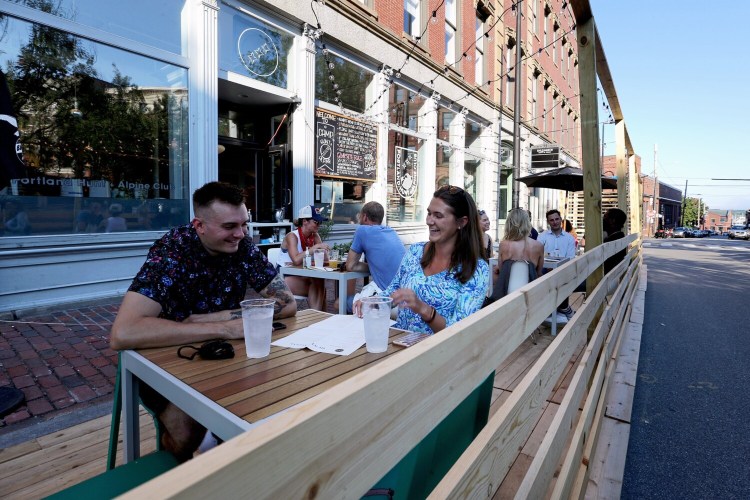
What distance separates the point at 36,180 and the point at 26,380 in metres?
2.66

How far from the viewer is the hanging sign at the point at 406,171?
10967 millimetres

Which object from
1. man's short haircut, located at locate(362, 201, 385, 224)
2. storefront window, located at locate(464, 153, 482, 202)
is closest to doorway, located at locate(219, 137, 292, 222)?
man's short haircut, located at locate(362, 201, 385, 224)

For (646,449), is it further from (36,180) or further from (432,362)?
(36,180)

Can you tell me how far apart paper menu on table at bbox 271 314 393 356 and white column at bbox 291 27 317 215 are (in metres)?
6.03

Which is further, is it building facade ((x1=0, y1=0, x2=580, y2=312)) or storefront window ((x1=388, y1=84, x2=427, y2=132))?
storefront window ((x1=388, y1=84, x2=427, y2=132))

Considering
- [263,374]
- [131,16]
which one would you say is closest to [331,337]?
[263,374]

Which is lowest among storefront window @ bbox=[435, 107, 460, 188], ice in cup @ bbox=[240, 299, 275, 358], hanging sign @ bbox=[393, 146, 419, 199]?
ice in cup @ bbox=[240, 299, 275, 358]

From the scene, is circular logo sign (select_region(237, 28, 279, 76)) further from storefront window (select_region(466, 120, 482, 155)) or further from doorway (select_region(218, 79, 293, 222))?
storefront window (select_region(466, 120, 482, 155))

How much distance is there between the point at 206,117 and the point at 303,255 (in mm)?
2885

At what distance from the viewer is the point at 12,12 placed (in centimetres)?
474

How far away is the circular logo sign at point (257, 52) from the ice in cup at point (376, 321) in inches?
266

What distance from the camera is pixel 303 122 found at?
8.04 m

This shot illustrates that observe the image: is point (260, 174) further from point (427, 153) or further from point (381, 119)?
point (427, 153)

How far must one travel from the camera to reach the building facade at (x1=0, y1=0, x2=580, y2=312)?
5.00 m
